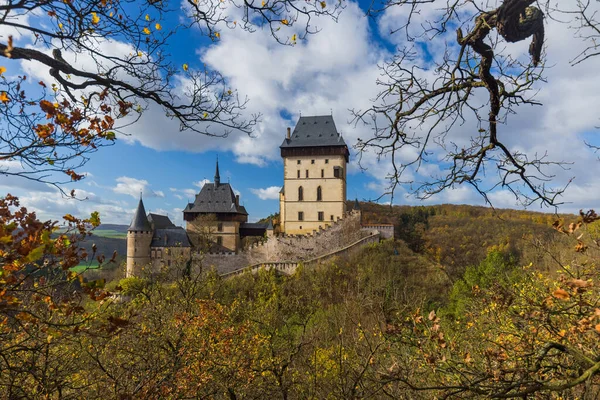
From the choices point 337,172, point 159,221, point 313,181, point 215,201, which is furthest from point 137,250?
point 337,172

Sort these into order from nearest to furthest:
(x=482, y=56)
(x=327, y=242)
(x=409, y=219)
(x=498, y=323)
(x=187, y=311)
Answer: (x=482, y=56)
(x=498, y=323)
(x=187, y=311)
(x=327, y=242)
(x=409, y=219)

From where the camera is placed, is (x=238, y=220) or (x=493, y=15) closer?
(x=493, y=15)

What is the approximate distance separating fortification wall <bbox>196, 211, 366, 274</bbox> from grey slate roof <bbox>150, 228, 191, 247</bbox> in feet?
8.59

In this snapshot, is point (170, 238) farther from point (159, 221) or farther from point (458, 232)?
point (458, 232)

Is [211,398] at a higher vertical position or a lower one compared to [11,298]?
lower

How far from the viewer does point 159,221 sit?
32.3 metres

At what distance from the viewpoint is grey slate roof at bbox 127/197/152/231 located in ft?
89.0

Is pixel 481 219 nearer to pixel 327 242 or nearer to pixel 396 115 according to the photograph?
pixel 327 242

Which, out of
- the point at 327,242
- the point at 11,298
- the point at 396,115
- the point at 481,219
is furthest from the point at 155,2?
the point at 481,219

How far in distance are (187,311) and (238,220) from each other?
2436 cm

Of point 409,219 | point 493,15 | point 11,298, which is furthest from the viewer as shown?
point 409,219

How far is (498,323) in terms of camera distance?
5.36 meters

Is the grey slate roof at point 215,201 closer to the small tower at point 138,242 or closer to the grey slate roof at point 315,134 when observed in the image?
the small tower at point 138,242

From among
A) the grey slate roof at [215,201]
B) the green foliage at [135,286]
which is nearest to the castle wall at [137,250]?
the green foliage at [135,286]
